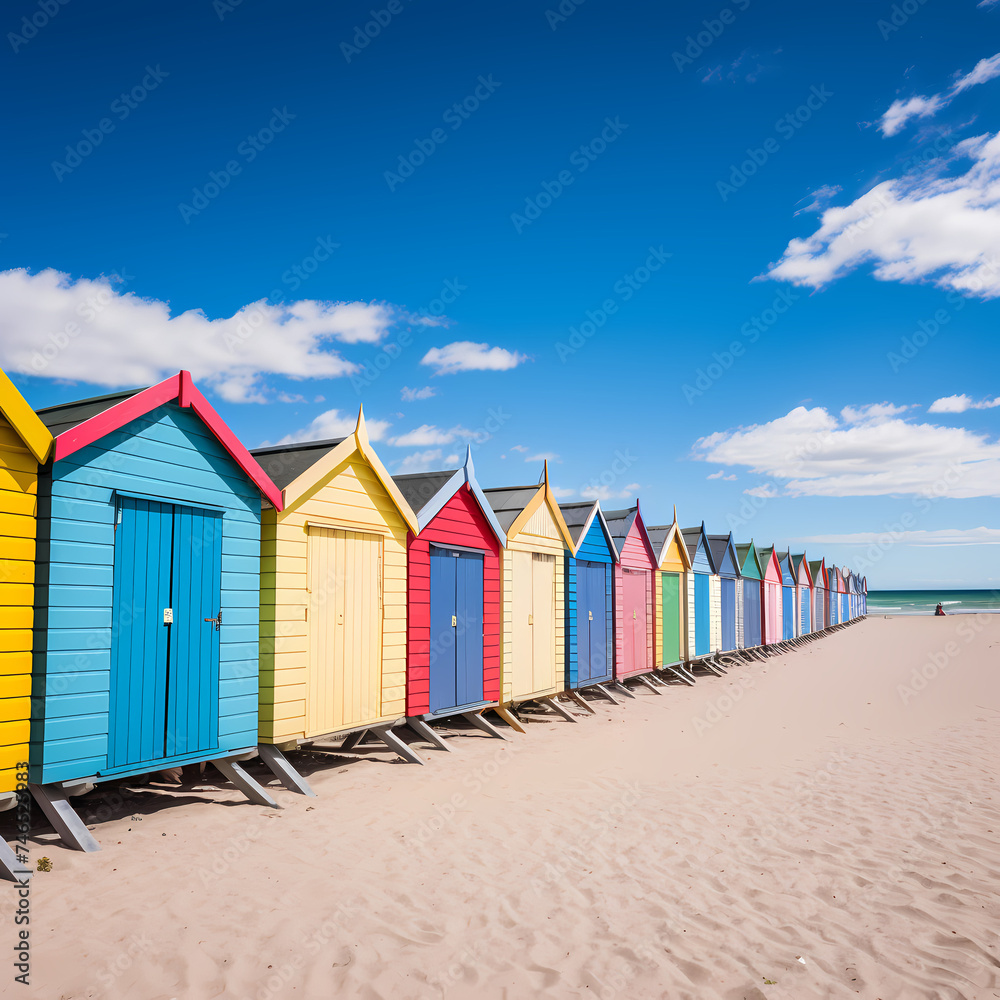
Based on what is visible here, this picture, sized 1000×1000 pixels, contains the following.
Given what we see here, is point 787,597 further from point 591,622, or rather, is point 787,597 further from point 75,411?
point 75,411

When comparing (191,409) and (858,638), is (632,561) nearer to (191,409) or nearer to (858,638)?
(191,409)

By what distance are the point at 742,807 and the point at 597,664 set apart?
24.2 ft

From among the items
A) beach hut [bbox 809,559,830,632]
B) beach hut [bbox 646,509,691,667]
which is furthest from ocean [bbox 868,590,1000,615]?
beach hut [bbox 646,509,691,667]

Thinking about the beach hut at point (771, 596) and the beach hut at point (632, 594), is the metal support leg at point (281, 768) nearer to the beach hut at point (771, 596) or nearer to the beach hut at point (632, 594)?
the beach hut at point (632, 594)

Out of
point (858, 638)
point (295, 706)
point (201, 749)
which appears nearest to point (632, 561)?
point (295, 706)

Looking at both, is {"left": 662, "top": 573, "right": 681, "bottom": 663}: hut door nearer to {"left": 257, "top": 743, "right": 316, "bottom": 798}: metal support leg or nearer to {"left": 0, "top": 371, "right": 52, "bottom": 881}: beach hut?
{"left": 257, "top": 743, "right": 316, "bottom": 798}: metal support leg

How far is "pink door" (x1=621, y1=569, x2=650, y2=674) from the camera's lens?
52.2 ft

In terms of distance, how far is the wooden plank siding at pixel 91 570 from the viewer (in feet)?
17.4

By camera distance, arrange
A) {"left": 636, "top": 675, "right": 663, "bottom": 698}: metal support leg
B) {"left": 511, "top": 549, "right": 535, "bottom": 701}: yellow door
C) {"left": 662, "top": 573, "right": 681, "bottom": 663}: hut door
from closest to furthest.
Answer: {"left": 511, "top": 549, "right": 535, "bottom": 701}: yellow door
{"left": 636, "top": 675, "right": 663, "bottom": 698}: metal support leg
{"left": 662, "top": 573, "right": 681, "bottom": 663}: hut door

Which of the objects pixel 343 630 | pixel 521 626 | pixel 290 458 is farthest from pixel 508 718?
pixel 290 458

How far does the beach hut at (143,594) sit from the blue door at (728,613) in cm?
1866

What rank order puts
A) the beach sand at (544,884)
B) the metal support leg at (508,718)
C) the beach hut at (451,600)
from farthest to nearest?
1. the metal support leg at (508,718)
2. the beach hut at (451,600)
3. the beach sand at (544,884)

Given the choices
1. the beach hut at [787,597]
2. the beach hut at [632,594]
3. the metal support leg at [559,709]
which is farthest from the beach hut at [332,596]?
the beach hut at [787,597]

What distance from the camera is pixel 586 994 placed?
3.66 metres
